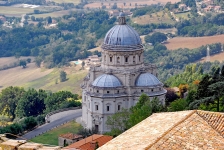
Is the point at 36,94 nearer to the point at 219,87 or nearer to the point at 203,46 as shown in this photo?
the point at 219,87

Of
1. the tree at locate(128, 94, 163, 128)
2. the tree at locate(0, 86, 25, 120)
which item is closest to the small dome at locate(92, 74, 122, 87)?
the tree at locate(128, 94, 163, 128)

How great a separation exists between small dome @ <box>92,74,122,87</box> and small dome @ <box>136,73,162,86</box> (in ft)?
8.04

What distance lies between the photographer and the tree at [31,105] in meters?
99.4

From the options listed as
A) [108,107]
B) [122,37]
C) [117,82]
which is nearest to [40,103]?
[122,37]

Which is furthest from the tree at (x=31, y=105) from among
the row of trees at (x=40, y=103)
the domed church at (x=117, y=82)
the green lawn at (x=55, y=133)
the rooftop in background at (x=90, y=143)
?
the rooftop in background at (x=90, y=143)

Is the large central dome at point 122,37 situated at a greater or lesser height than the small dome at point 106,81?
greater

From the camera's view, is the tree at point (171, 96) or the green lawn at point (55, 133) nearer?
the green lawn at point (55, 133)

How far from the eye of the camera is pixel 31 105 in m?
100

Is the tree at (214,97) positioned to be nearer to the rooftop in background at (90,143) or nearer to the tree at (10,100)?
the rooftop in background at (90,143)

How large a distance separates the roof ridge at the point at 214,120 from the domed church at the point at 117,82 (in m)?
48.3

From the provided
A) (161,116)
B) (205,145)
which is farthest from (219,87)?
(205,145)

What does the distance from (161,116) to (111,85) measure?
47.0 meters

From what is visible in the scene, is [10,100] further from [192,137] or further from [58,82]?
[192,137]

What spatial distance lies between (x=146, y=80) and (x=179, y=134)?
5254 centimetres
